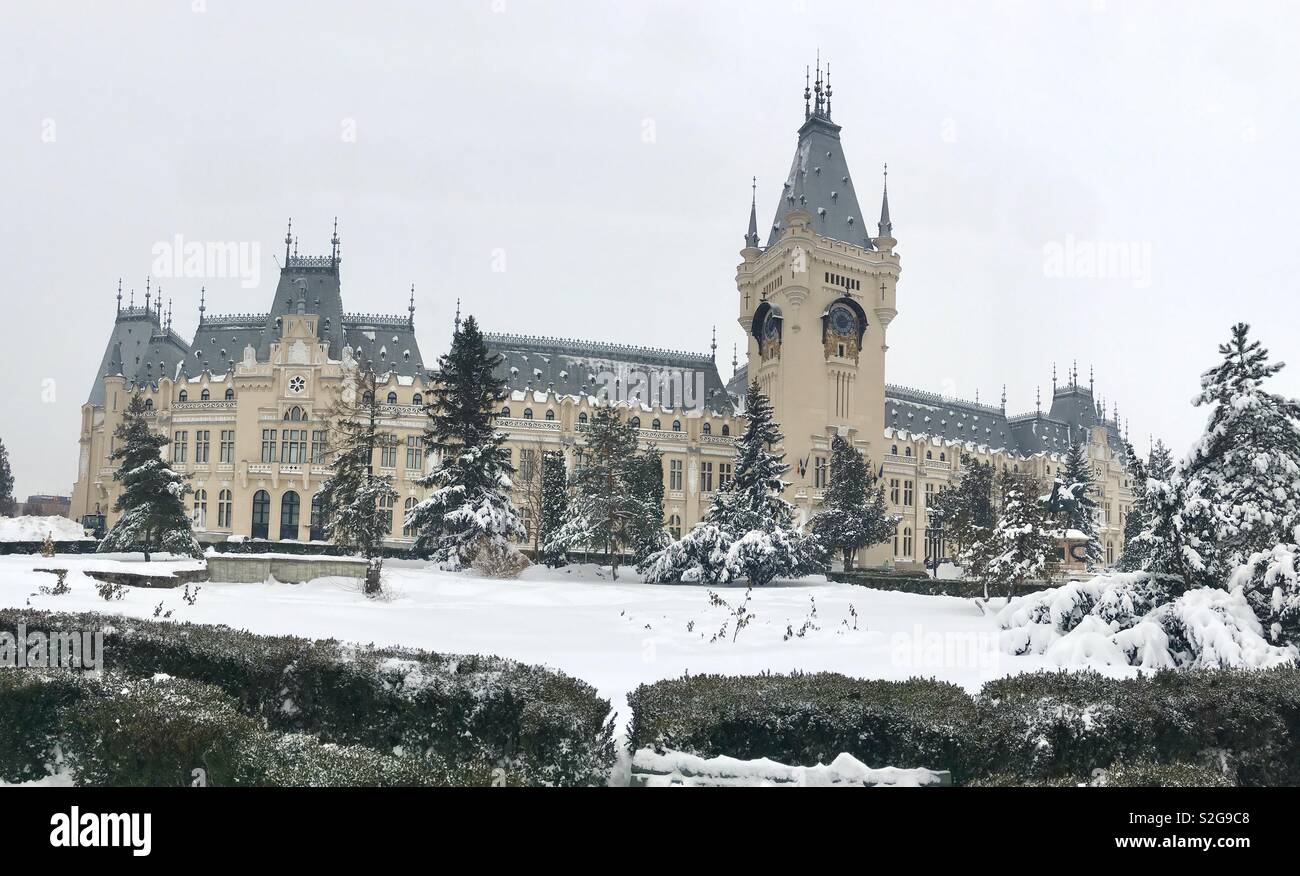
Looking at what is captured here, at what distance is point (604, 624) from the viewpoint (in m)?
23.0

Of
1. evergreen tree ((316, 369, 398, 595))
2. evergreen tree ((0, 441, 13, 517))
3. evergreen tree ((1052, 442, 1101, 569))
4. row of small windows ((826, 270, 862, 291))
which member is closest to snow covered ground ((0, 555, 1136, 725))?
evergreen tree ((316, 369, 398, 595))

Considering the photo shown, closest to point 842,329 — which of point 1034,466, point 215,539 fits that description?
point 1034,466

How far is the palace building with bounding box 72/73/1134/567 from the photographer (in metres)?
59.5

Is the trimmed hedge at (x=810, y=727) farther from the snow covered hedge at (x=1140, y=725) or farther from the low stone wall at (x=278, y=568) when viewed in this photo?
the low stone wall at (x=278, y=568)

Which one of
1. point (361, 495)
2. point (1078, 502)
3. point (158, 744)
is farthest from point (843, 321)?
point (158, 744)

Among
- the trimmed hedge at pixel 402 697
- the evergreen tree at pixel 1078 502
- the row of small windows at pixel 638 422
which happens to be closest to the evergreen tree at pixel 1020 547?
the evergreen tree at pixel 1078 502

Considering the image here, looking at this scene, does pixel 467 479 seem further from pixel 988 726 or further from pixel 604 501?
pixel 988 726

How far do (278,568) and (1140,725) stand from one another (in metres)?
26.6

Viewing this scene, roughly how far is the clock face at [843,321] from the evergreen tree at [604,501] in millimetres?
24471

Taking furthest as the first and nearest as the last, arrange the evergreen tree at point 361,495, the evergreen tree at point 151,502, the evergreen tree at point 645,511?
1. the evergreen tree at point 645,511
2. the evergreen tree at point 151,502
3. the evergreen tree at point 361,495

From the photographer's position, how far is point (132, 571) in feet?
83.5

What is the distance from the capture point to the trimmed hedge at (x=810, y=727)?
8695mm
